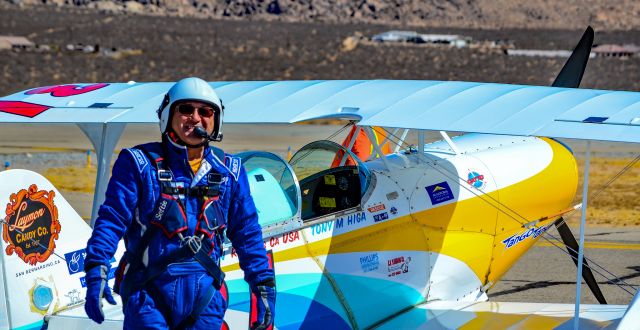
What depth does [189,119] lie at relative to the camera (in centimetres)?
580

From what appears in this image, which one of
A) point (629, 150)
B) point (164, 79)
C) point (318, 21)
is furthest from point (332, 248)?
point (318, 21)

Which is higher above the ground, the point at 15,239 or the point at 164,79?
the point at 164,79

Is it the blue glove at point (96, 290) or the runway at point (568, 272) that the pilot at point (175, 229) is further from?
the runway at point (568, 272)

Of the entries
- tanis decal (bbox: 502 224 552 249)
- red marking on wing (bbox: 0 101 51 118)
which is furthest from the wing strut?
tanis decal (bbox: 502 224 552 249)

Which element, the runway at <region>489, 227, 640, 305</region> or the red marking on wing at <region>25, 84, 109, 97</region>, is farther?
the runway at <region>489, 227, 640, 305</region>

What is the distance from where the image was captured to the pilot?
560cm

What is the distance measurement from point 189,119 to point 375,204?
3.51 meters

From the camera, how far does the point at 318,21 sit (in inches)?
5103

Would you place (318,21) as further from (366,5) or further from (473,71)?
(473,71)

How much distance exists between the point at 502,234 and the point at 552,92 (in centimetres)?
205

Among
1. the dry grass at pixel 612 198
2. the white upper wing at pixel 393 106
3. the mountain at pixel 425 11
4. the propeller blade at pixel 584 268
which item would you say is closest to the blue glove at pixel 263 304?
the white upper wing at pixel 393 106

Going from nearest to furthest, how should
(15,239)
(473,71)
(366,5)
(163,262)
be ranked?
(163,262), (15,239), (473,71), (366,5)

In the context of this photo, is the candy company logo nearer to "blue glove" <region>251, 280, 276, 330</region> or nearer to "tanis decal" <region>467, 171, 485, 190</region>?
"blue glove" <region>251, 280, 276, 330</region>

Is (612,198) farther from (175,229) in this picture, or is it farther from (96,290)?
(96,290)
